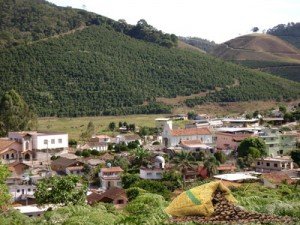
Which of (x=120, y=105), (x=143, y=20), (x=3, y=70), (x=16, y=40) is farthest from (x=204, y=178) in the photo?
(x=143, y=20)

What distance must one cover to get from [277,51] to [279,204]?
11624cm

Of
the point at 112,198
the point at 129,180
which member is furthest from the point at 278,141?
the point at 112,198

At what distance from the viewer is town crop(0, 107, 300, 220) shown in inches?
1053

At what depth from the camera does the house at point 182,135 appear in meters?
43.3

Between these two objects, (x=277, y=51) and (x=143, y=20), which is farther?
(x=277, y=51)

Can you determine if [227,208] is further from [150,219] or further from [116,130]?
[116,130]

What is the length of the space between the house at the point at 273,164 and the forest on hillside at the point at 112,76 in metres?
34.6

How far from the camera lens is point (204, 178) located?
29844mm

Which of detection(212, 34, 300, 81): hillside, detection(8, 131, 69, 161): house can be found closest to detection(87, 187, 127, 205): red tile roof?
detection(8, 131, 69, 161): house

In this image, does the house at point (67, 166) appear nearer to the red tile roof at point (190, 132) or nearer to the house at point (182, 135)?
the house at point (182, 135)

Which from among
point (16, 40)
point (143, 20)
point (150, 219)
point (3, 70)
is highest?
point (143, 20)

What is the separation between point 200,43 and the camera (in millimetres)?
166375

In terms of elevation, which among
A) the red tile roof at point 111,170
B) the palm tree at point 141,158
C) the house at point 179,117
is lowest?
the red tile roof at point 111,170

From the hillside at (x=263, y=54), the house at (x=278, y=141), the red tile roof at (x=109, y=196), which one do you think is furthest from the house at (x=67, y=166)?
the hillside at (x=263, y=54)
